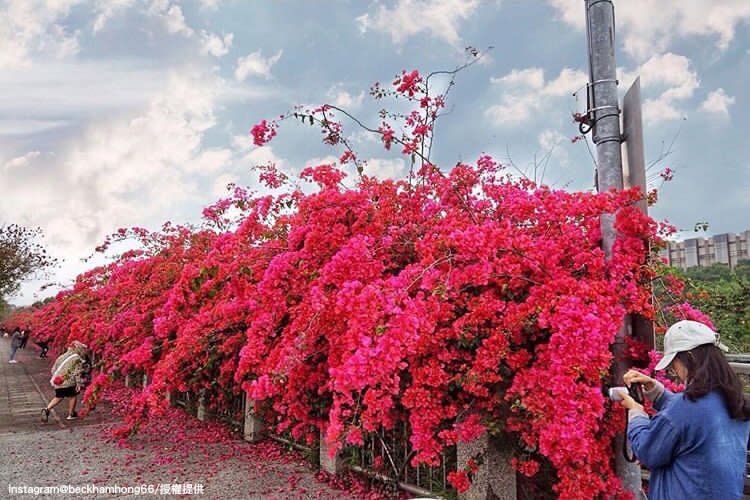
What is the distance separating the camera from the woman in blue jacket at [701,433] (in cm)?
177

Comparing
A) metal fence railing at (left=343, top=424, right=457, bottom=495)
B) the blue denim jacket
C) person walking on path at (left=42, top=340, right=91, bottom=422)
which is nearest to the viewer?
the blue denim jacket

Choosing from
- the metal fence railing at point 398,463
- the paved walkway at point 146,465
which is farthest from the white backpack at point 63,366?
the metal fence railing at point 398,463

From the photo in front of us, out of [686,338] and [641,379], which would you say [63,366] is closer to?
[641,379]

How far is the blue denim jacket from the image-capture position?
177cm

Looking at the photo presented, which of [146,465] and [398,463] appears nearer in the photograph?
[398,463]

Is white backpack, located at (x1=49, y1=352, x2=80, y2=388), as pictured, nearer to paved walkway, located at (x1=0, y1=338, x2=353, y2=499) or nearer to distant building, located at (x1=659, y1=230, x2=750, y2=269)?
paved walkway, located at (x1=0, y1=338, x2=353, y2=499)

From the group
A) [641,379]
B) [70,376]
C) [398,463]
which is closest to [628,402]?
[641,379]

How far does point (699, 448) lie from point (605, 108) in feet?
6.01

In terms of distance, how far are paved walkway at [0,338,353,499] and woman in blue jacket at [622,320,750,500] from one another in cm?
306

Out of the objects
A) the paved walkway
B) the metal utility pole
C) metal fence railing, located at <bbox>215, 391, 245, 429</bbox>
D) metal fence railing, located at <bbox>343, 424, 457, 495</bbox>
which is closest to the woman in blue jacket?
the metal utility pole

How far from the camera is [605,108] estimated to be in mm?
2893

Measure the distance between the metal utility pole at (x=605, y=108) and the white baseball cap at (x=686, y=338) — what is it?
0.82m

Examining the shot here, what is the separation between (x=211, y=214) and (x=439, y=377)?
687cm

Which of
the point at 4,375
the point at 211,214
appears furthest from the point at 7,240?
the point at 211,214
